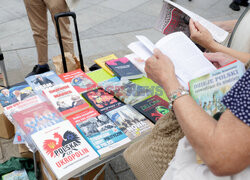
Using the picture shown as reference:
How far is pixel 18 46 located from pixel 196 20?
325cm

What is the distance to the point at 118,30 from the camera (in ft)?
14.7

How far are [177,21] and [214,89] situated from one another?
2.41 ft

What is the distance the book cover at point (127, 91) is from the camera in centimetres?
158

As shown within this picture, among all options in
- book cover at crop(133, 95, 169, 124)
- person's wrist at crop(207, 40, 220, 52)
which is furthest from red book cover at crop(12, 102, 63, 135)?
person's wrist at crop(207, 40, 220, 52)

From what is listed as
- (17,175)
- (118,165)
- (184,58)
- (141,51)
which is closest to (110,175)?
(118,165)

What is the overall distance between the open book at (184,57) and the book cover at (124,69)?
60 cm

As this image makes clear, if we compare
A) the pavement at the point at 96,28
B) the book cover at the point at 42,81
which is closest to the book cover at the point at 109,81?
the book cover at the point at 42,81

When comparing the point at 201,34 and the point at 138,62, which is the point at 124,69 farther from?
the point at 201,34

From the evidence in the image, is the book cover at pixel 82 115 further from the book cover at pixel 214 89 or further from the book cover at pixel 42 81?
the book cover at pixel 214 89

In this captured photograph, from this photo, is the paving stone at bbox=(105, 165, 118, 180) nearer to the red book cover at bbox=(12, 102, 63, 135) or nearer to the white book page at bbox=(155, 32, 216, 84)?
the red book cover at bbox=(12, 102, 63, 135)

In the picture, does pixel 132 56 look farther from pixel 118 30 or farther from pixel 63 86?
pixel 118 30

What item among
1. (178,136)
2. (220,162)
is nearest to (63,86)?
(178,136)

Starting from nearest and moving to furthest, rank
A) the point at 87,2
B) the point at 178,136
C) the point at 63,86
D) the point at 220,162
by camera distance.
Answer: the point at 220,162
the point at 178,136
the point at 63,86
the point at 87,2

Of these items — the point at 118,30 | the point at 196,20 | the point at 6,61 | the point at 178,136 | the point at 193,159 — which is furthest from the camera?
the point at 118,30
